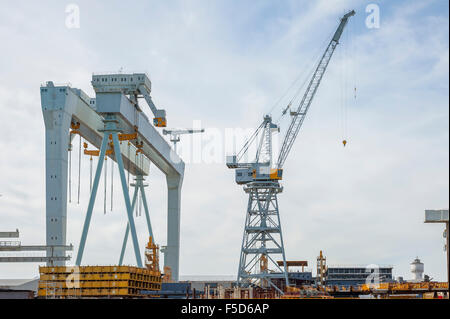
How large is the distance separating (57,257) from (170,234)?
48771 mm

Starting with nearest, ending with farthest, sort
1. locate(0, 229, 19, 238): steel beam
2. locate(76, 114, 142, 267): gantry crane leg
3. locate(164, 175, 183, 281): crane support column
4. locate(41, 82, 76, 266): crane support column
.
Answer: locate(41, 82, 76, 266): crane support column → locate(76, 114, 142, 267): gantry crane leg → locate(0, 229, 19, 238): steel beam → locate(164, 175, 183, 281): crane support column

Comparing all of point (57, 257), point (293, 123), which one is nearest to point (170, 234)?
point (293, 123)

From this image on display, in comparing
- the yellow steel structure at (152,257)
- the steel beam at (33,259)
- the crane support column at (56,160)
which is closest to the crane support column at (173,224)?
the yellow steel structure at (152,257)

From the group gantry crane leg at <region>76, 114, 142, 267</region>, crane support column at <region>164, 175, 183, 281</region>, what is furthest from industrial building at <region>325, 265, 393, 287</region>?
gantry crane leg at <region>76, 114, 142, 267</region>

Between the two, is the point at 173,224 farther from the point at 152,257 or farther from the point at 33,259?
the point at 33,259

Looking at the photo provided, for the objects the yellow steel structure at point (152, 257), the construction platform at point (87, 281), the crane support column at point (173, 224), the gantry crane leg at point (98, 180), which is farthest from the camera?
the crane support column at point (173, 224)

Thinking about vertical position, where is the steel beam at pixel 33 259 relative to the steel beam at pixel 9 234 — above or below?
below

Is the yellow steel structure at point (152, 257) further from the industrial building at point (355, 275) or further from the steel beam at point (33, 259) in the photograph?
the industrial building at point (355, 275)

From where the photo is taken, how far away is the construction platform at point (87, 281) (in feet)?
206

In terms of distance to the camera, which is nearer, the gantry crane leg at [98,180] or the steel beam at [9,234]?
the gantry crane leg at [98,180]

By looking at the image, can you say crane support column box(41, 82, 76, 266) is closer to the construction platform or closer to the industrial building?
the construction platform

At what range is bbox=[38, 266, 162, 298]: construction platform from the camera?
62.7 m
